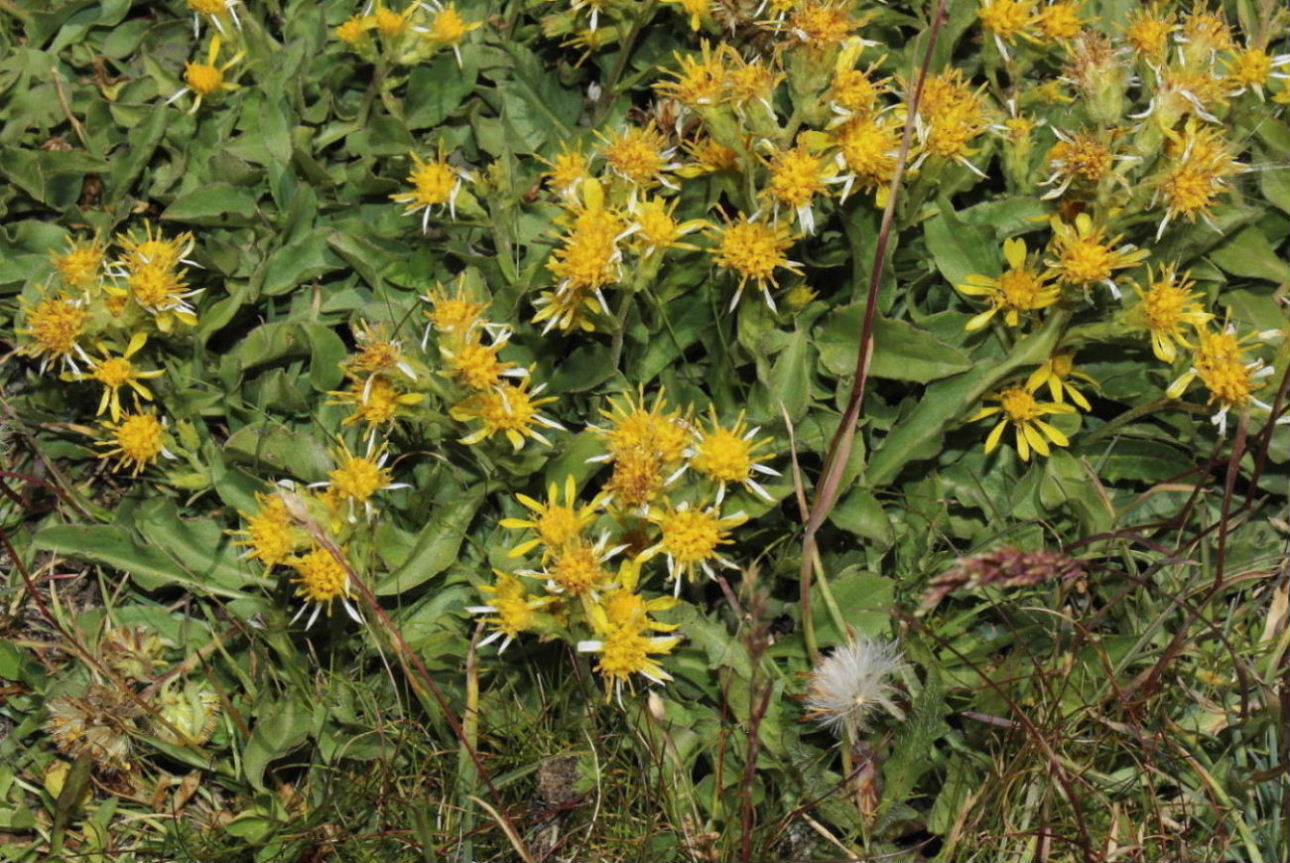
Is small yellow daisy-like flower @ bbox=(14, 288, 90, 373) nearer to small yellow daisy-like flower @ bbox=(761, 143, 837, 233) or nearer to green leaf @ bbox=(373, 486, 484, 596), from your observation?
green leaf @ bbox=(373, 486, 484, 596)

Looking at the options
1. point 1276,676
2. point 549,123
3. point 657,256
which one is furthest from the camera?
point 549,123

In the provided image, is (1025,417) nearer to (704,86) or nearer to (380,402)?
(704,86)

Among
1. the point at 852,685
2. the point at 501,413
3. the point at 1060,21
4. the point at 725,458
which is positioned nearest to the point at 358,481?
the point at 501,413

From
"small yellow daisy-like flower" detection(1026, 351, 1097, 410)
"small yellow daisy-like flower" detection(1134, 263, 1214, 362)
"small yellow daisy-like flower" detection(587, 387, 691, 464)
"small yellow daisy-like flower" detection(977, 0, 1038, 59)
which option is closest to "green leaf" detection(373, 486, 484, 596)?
"small yellow daisy-like flower" detection(587, 387, 691, 464)

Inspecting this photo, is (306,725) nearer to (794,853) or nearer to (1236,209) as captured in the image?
(794,853)

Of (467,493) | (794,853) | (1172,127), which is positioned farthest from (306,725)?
(1172,127)

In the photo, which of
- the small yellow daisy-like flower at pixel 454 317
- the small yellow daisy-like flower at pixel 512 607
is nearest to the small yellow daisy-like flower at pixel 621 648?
the small yellow daisy-like flower at pixel 512 607
